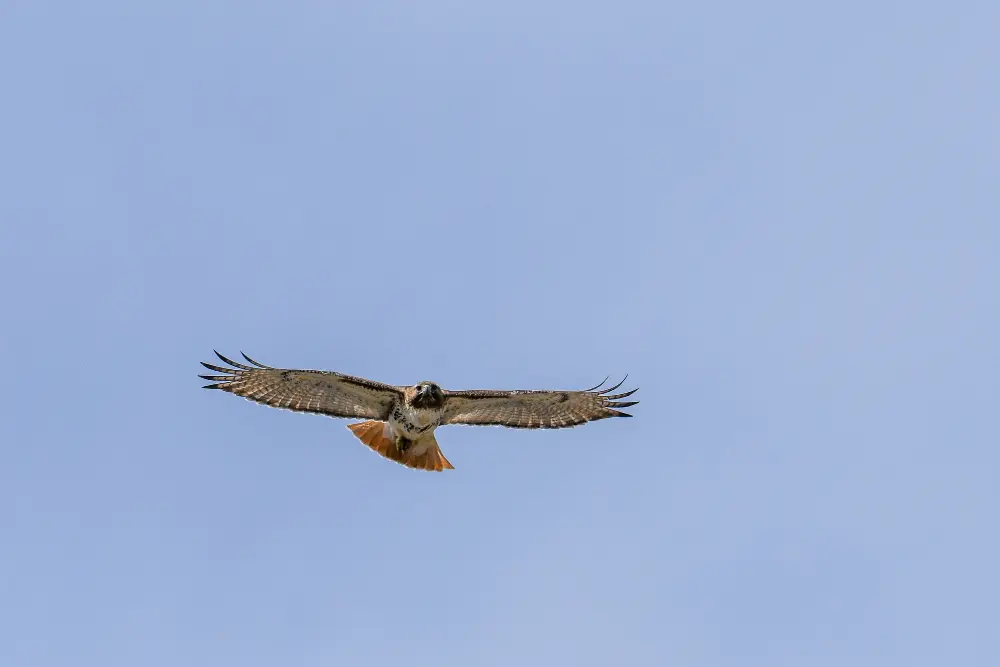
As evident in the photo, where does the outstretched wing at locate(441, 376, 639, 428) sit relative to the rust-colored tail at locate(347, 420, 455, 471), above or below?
above

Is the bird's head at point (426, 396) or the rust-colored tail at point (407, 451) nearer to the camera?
the bird's head at point (426, 396)

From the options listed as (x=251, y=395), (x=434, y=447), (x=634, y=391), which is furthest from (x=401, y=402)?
(x=634, y=391)

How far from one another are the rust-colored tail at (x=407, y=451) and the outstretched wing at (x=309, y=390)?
0.96 ft

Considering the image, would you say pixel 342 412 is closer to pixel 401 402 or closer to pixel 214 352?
pixel 401 402

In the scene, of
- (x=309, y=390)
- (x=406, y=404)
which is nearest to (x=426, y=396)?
(x=406, y=404)

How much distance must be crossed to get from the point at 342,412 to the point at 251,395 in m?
1.44

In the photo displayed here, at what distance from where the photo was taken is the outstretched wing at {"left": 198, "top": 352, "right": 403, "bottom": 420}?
Answer: 18422 millimetres

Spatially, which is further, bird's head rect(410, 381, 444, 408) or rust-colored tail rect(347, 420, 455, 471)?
rust-colored tail rect(347, 420, 455, 471)

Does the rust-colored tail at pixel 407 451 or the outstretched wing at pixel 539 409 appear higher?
the outstretched wing at pixel 539 409

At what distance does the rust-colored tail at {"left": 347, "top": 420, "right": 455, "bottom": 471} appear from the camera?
1906 cm

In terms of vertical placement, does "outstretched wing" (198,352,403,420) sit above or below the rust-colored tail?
above

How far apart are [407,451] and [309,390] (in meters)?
1.84

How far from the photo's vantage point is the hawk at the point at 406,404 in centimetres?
1848

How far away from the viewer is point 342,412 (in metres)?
19.0
